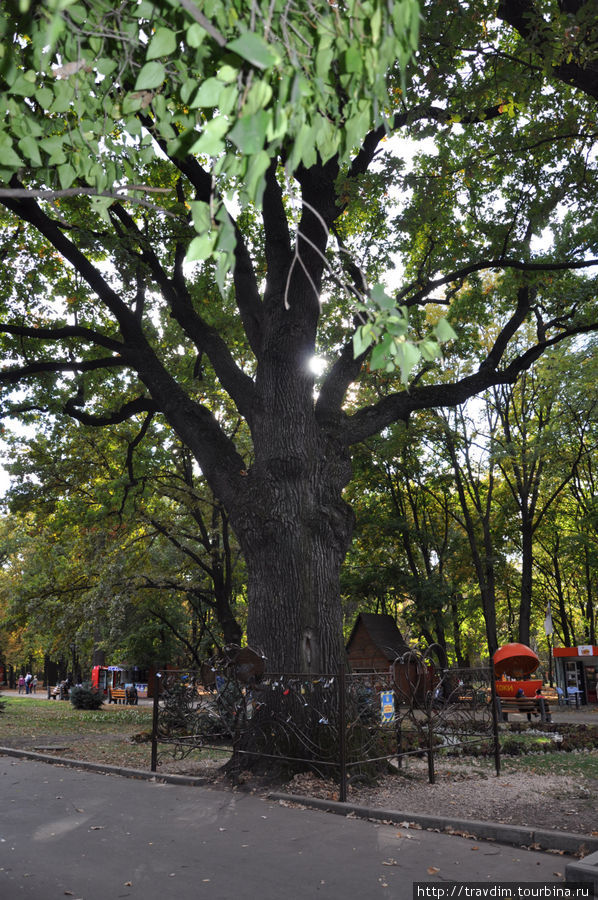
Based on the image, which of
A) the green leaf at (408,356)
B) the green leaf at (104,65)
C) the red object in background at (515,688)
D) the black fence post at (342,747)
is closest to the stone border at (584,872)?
the black fence post at (342,747)

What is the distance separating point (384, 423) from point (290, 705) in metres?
4.82

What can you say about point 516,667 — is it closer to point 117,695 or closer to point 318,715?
point 318,715

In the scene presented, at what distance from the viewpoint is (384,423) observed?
→ 11.3m

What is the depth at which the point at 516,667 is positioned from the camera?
19.5m

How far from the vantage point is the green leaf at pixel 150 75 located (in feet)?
9.27

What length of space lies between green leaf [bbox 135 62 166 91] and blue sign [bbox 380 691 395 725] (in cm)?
792

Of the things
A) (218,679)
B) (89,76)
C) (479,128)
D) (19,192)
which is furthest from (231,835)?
(479,128)

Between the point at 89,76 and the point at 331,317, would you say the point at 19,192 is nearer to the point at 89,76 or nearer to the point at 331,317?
the point at 89,76

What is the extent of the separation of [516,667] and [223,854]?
51.9 ft

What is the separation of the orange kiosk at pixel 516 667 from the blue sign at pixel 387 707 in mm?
9212

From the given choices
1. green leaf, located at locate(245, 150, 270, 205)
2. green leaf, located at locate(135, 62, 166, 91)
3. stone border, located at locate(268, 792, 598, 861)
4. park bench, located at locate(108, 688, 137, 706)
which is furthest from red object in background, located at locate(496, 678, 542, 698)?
park bench, located at locate(108, 688, 137, 706)

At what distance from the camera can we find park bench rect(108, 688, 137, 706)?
115 ft

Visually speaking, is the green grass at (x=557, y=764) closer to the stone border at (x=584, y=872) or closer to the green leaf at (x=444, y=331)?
the stone border at (x=584, y=872)

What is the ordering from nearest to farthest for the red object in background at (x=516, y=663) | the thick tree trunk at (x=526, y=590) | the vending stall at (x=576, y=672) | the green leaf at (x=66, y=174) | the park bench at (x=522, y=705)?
the green leaf at (x=66, y=174)
the red object in background at (x=516, y=663)
the park bench at (x=522, y=705)
the thick tree trunk at (x=526, y=590)
the vending stall at (x=576, y=672)
